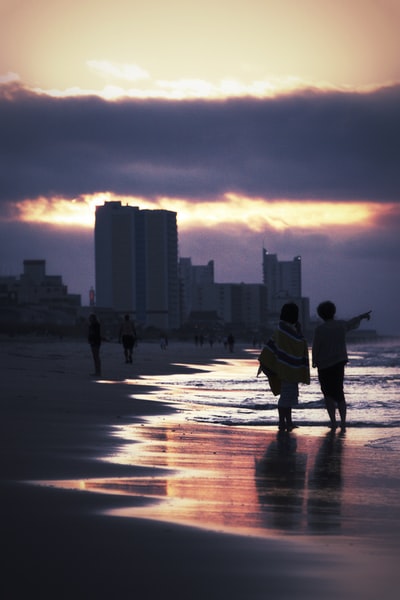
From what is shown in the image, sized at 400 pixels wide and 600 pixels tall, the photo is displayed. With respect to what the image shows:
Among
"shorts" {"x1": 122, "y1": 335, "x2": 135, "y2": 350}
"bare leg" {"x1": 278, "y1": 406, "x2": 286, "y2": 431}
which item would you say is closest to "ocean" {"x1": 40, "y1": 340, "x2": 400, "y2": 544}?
"bare leg" {"x1": 278, "y1": 406, "x2": 286, "y2": 431}

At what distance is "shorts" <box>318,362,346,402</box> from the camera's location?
11930 millimetres

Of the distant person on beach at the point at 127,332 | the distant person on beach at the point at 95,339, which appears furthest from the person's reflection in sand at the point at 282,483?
the distant person on beach at the point at 127,332

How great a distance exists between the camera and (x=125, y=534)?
4812mm

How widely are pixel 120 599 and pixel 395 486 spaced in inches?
145

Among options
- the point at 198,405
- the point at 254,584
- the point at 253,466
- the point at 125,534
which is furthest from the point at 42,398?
the point at 254,584

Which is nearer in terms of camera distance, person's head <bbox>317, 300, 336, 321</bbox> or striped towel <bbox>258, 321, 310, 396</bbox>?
striped towel <bbox>258, 321, 310, 396</bbox>

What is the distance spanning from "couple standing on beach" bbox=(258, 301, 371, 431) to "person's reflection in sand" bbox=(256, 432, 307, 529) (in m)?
1.68

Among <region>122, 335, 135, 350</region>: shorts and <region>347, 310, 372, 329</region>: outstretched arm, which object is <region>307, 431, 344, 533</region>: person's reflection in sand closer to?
<region>347, 310, 372, 329</region>: outstretched arm

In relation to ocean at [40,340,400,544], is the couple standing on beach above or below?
above

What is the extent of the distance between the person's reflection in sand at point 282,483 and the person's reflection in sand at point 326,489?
78mm

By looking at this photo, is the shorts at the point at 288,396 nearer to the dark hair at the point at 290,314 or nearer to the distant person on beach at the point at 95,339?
the dark hair at the point at 290,314

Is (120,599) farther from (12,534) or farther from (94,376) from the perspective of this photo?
(94,376)

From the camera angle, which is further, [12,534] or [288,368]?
[288,368]

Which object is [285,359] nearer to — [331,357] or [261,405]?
[331,357]
